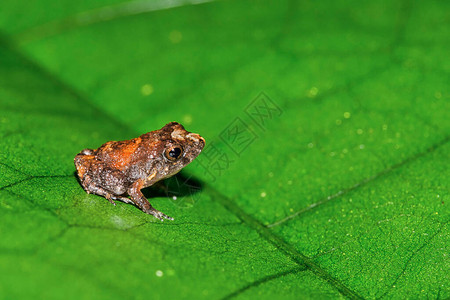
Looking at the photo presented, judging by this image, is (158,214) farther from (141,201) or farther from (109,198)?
(109,198)

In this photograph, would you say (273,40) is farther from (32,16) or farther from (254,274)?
(254,274)

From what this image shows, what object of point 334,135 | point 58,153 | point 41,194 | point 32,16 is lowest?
point 41,194

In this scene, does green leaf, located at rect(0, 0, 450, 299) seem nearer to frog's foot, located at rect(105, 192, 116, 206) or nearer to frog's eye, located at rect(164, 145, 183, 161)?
frog's foot, located at rect(105, 192, 116, 206)

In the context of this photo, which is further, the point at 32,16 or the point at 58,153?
the point at 32,16

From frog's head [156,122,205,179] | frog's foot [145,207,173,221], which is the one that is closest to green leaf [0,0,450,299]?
frog's foot [145,207,173,221]

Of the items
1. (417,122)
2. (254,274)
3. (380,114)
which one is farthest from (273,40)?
(254,274)

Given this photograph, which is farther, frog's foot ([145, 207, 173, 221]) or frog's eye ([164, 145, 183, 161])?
frog's eye ([164, 145, 183, 161])
